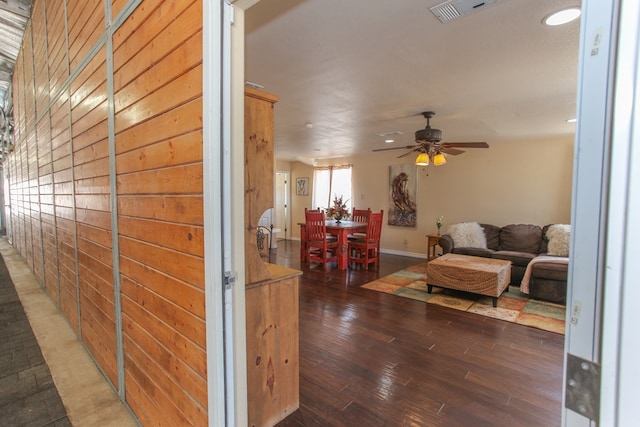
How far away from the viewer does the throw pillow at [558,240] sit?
Answer: 4524 mm

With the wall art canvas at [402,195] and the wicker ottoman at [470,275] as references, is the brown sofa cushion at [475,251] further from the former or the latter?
the wall art canvas at [402,195]

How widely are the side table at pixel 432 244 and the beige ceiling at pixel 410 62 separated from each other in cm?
234

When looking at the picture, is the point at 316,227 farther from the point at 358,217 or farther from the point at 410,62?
the point at 410,62

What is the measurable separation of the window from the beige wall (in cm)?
27

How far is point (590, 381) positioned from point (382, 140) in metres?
5.36

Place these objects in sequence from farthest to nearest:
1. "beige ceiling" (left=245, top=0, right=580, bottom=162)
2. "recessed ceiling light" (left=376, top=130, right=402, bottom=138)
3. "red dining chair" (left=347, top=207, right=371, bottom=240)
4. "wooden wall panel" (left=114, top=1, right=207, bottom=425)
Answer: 1. "red dining chair" (left=347, top=207, right=371, bottom=240)
2. "recessed ceiling light" (left=376, top=130, right=402, bottom=138)
3. "beige ceiling" (left=245, top=0, right=580, bottom=162)
4. "wooden wall panel" (left=114, top=1, right=207, bottom=425)

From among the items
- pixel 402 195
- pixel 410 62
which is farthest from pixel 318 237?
pixel 410 62

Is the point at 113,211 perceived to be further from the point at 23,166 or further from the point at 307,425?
the point at 23,166

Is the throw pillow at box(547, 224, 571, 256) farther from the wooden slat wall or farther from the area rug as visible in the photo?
the wooden slat wall

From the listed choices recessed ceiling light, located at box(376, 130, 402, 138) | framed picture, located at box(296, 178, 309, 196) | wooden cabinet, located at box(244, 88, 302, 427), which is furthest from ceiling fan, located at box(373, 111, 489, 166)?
framed picture, located at box(296, 178, 309, 196)

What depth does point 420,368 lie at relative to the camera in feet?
7.89

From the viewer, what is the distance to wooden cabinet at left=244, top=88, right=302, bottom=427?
154 cm

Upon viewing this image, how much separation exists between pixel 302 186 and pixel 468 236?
4696 mm

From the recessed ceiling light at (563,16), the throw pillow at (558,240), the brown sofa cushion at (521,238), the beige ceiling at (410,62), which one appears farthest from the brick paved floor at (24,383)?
the brown sofa cushion at (521,238)
